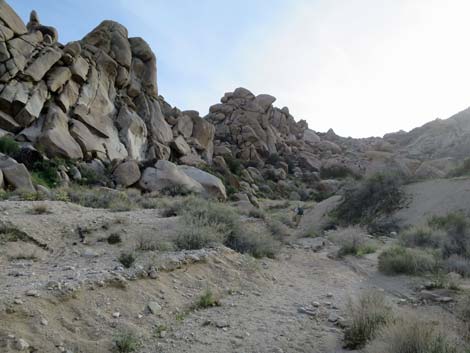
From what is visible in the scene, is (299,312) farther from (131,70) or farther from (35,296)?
(131,70)

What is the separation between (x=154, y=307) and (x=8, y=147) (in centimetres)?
1597

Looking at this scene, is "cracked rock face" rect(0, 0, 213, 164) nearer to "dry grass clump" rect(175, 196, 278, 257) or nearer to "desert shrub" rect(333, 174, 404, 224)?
"dry grass clump" rect(175, 196, 278, 257)

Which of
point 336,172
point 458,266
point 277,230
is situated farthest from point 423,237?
point 336,172

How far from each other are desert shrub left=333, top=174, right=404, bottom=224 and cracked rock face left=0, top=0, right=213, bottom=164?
44.2 feet

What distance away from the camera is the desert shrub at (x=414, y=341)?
3.78m

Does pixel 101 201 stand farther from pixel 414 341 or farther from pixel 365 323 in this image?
pixel 414 341

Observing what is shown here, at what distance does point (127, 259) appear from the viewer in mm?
7094

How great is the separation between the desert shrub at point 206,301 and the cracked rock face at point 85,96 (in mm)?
16680

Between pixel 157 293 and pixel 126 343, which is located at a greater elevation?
pixel 157 293

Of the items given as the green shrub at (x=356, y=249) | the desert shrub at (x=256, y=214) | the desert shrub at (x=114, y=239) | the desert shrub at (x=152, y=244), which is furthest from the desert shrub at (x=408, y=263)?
the desert shrub at (x=256, y=214)

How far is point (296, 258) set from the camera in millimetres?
11117

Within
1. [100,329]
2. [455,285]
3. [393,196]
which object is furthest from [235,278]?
[393,196]

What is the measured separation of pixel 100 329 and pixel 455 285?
622 centimetres

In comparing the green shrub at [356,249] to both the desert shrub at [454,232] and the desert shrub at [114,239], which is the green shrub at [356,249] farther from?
the desert shrub at [114,239]
